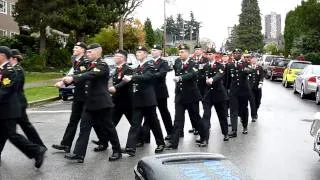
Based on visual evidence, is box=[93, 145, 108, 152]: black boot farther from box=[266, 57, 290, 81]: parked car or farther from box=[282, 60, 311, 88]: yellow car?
box=[266, 57, 290, 81]: parked car

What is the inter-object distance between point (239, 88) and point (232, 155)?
280 cm

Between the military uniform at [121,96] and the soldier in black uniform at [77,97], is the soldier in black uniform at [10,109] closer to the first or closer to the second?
the soldier in black uniform at [77,97]

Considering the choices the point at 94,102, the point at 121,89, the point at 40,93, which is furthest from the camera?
the point at 40,93

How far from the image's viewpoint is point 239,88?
12555mm

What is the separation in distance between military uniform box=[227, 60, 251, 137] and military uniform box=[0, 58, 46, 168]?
16.3 feet

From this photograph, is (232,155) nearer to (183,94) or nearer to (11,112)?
(183,94)

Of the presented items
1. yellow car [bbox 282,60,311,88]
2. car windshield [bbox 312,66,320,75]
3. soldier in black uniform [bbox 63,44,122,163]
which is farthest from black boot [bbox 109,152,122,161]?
yellow car [bbox 282,60,311,88]

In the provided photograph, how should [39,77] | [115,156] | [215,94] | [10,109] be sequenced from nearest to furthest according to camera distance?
[10,109] → [115,156] → [215,94] → [39,77]

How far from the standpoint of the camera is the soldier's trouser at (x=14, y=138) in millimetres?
8508

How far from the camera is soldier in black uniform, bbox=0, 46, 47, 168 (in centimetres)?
834

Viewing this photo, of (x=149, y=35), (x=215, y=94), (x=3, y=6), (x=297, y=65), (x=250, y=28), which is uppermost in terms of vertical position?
(x=3, y=6)

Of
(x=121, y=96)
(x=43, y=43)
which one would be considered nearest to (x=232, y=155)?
(x=121, y=96)

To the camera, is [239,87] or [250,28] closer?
[239,87]

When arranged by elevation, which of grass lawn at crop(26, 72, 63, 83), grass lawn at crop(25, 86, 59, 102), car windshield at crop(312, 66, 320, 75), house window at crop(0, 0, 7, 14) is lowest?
grass lawn at crop(26, 72, 63, 83)
